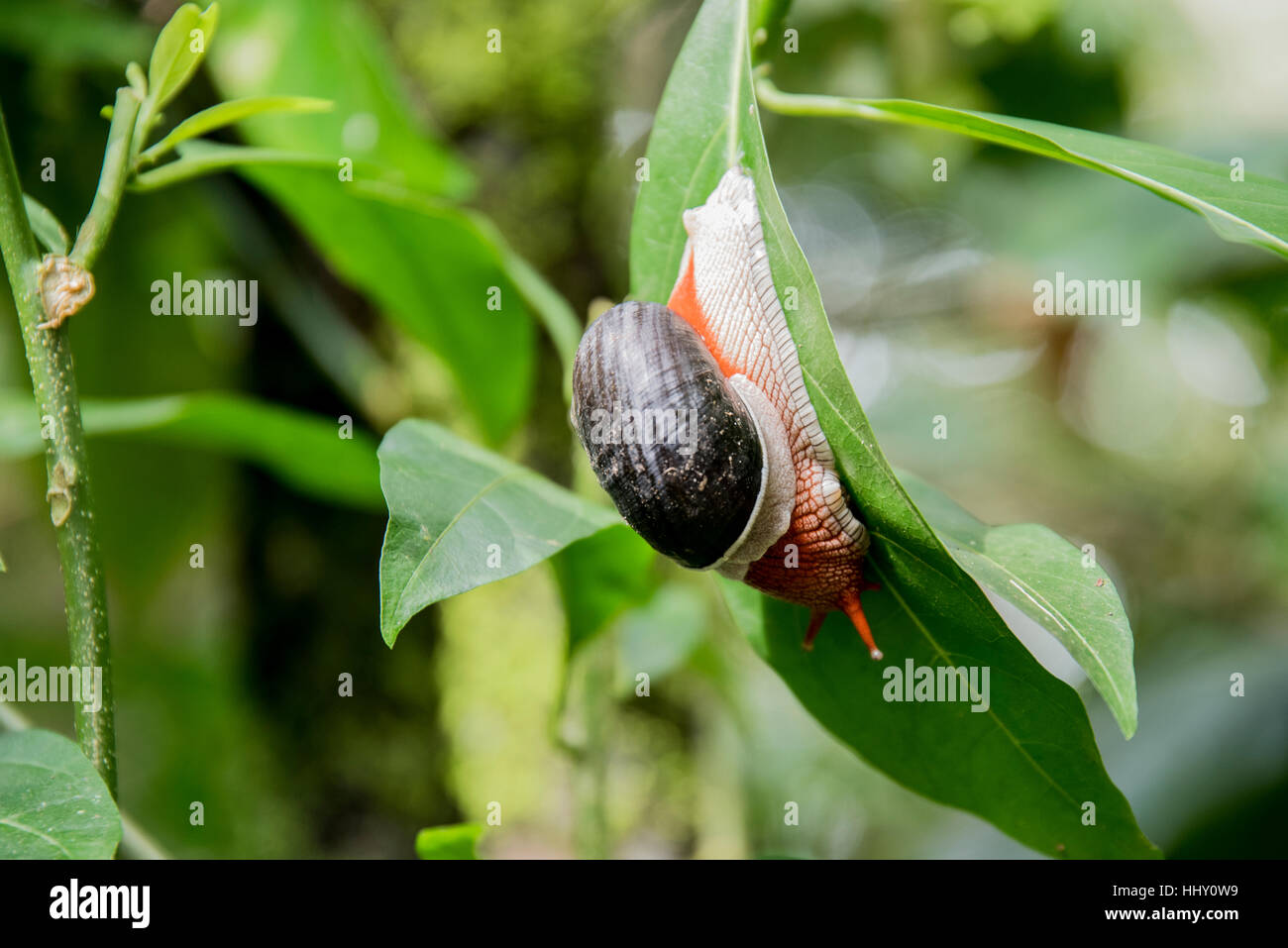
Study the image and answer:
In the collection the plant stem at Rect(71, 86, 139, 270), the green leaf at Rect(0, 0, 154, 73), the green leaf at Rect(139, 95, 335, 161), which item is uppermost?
the green leaf at Rect(0, 0, 154, 73)

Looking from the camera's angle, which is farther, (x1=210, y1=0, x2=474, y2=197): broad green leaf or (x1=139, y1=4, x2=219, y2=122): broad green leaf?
(x1=210, y1=0, x2=474, y2=197): broad green leaf

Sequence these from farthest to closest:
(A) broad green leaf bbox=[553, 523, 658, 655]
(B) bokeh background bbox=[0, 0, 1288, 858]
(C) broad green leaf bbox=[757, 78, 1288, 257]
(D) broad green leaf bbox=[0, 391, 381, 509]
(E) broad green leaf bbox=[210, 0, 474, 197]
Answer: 1. (B) bokeh background bbox=[0, 0, 1288, 858]
2. (E) broad green leaf bbox=[210, 0, 474, 197]
3. (D) broad green leaf bbox=[0, 391, 381, 509]
4. (A) broad green leaf bbox=[553, 523, 658, 655]
5. (C) broad green leaf bbox=[757, 78, 1288, 257]

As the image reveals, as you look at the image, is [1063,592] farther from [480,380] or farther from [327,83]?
[327,83]

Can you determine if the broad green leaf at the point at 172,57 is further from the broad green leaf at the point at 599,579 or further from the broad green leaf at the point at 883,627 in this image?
the broad green leaf at the point at 599,579

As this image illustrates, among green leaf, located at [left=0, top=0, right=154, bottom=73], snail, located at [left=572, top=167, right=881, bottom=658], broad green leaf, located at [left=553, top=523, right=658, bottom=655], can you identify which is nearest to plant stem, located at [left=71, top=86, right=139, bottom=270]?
snail, located at [left=572, top=167, right=881, bottom=658]

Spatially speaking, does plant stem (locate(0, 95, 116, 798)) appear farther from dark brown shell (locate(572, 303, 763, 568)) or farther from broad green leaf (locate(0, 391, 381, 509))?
→ broad green leaf (locate(0, 391, 381, 509))
